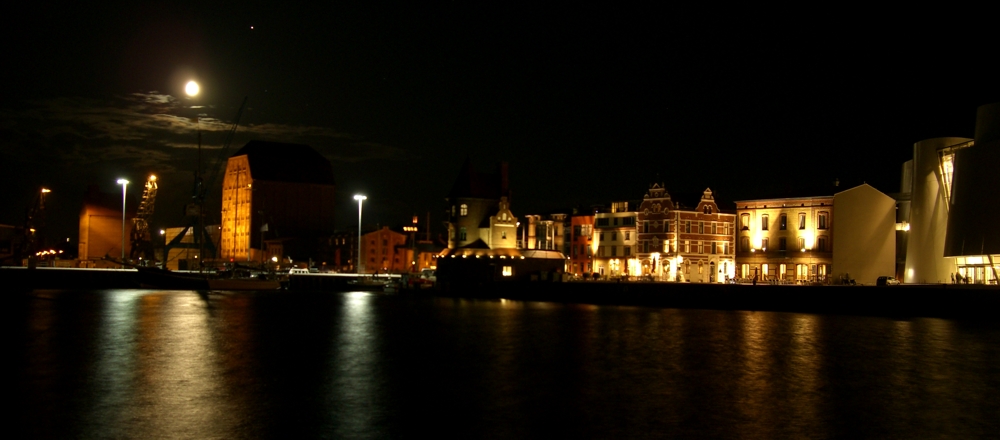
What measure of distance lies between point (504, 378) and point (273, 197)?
138m

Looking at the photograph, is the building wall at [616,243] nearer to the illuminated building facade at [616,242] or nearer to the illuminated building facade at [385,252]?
the illuminated building facade at [616,242]

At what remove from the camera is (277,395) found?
2327 centimetres

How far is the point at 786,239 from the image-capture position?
245ft

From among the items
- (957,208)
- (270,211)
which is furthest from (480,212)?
(270,211)

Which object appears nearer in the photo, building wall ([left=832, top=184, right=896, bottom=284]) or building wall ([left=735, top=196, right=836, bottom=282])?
building wall ([left=832, top=184, right=896, bottom=284])

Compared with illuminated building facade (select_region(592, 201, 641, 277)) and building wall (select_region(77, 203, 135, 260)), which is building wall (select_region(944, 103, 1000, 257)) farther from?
building wall (select_region(77, 203, 135, 260))

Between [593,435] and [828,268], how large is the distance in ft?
189

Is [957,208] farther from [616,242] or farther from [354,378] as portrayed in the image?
[354,378]

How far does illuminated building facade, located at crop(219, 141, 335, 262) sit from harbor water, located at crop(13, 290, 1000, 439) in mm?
110200

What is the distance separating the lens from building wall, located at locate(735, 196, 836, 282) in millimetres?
72125

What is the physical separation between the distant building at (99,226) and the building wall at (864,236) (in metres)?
146

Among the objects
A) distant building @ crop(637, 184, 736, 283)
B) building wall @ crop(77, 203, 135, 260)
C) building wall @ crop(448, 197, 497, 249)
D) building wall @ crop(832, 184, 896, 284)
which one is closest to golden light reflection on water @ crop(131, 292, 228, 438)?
distant building @ crop(637, 184, 736, 283)

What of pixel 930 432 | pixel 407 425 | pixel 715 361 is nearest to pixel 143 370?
pixel 407 425

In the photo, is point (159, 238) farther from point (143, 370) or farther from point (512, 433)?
point (512, 433)
